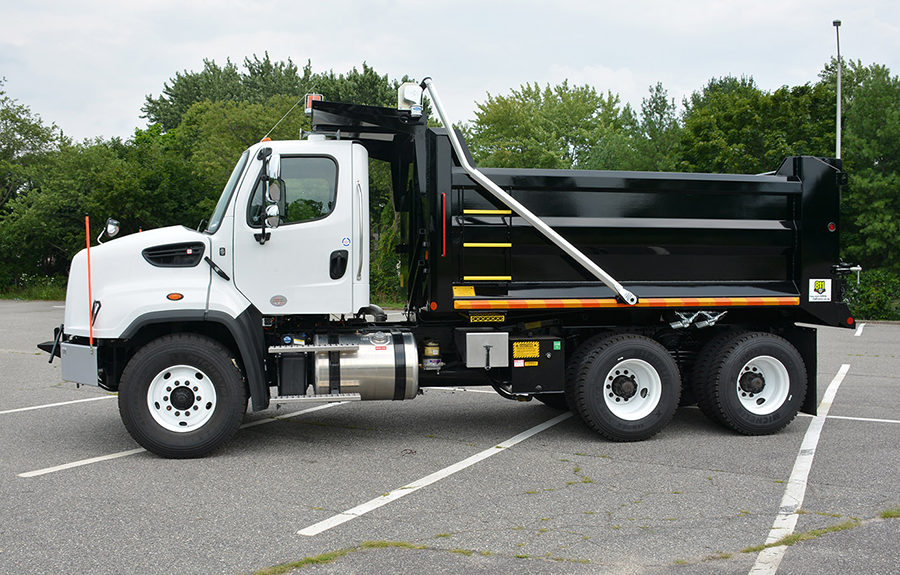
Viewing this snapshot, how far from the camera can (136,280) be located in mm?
6844

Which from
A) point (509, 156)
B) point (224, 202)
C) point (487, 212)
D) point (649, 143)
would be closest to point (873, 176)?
point (649, 143)

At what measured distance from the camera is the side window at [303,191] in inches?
277

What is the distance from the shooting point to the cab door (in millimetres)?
7004

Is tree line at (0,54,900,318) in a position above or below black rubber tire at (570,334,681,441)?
above

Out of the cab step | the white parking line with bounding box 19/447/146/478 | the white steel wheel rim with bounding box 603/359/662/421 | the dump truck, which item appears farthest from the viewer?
the white steel wheel rim with bounding box 603/359/662/421

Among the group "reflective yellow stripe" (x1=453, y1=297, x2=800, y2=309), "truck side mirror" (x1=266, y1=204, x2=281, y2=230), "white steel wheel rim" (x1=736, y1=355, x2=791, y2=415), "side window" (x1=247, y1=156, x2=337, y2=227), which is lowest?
"white steel wheel rim" (x1=736, y1=355, x2=791, y2=415)

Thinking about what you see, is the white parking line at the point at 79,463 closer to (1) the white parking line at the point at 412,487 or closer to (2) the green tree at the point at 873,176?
(1) the white parking line at the point at 412,487

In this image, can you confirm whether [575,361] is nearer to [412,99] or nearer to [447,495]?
[447,495]

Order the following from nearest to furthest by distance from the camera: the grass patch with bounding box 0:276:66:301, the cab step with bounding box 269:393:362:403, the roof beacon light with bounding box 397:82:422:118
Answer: the cab step with bounding box 269:393:362:403
the roof beacon light with bounding box 397:82:422:118
the grass patch with bounding box 0:276:66:301

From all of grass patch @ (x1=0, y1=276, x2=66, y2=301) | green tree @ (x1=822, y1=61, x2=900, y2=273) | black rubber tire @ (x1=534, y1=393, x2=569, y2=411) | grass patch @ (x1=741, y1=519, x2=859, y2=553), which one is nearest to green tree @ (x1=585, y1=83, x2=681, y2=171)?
green tree @ (x1=822, y1=61, x2=900, y2=273)

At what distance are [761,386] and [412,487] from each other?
153 inches

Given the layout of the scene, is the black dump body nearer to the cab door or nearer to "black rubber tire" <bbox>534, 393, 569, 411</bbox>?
the cab door

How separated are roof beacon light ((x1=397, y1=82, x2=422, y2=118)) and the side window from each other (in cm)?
88

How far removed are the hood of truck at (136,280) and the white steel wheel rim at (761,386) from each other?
5.17 m
